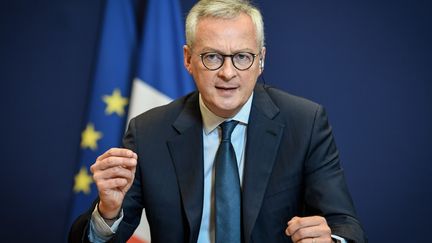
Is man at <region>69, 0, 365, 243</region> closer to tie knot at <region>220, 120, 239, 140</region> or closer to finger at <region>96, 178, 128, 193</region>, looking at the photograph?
tie knot at <region>220, 120, 239, 140</region>

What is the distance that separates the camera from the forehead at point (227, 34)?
82.4 inches

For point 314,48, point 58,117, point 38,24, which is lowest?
point 58,117

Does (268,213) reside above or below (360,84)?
below

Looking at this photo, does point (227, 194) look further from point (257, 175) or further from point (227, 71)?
point (227, 71)

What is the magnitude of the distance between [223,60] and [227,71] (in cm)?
6

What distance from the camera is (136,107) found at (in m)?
3.49

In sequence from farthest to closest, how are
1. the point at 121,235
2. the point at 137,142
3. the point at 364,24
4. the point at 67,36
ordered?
the point at 67,36 → the point at 364,24 → the point at 137,142 → the point at 121,235

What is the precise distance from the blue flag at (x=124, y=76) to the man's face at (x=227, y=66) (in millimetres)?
1397

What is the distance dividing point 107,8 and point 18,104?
93 cm

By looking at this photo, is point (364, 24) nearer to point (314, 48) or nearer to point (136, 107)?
point (314, 48)

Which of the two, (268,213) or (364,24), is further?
(364,24)

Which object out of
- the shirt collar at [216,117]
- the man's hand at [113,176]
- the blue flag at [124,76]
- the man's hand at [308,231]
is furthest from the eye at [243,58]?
the blue flag at [124,76]

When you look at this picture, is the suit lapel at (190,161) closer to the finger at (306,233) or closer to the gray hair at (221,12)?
the gray hair at (221,12)

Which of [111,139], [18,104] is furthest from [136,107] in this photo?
[18,104]
